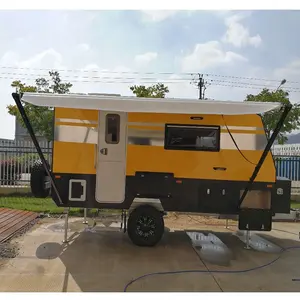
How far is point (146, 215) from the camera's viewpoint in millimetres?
6145

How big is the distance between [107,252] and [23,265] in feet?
4.54

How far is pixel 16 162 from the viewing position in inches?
444

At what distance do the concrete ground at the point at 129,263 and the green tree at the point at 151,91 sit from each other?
1181 cm

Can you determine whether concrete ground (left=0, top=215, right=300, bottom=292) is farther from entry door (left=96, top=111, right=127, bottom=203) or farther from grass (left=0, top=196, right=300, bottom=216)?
grass (left=0, top=196, right=300, bottom=216)

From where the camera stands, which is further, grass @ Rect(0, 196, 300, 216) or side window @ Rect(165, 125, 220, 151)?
grass @ Rect(0, 196, 300, 216)

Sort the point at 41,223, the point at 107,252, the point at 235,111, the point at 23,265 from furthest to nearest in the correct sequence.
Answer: the point at 41,223, the point at 107,252, the point at 235,111, the point at 23,265

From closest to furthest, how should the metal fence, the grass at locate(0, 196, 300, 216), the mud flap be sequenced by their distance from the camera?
1. the mud flap
2. the grass at locate(0, 196, 300, 216)
3. the metal fence

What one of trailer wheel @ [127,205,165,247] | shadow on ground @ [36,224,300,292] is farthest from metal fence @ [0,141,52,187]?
trailer wheel @ [127,205,165,247]

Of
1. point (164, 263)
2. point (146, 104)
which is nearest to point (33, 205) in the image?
point (164, 263)

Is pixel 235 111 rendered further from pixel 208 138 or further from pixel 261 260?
pixel 261 260

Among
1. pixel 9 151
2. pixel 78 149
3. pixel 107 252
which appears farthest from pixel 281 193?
pixel 9 151

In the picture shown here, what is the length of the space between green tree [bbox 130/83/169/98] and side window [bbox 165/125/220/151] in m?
12.3

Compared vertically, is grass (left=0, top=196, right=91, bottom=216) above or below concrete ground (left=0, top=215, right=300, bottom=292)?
above

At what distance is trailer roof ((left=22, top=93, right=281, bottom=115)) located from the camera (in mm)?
5312
